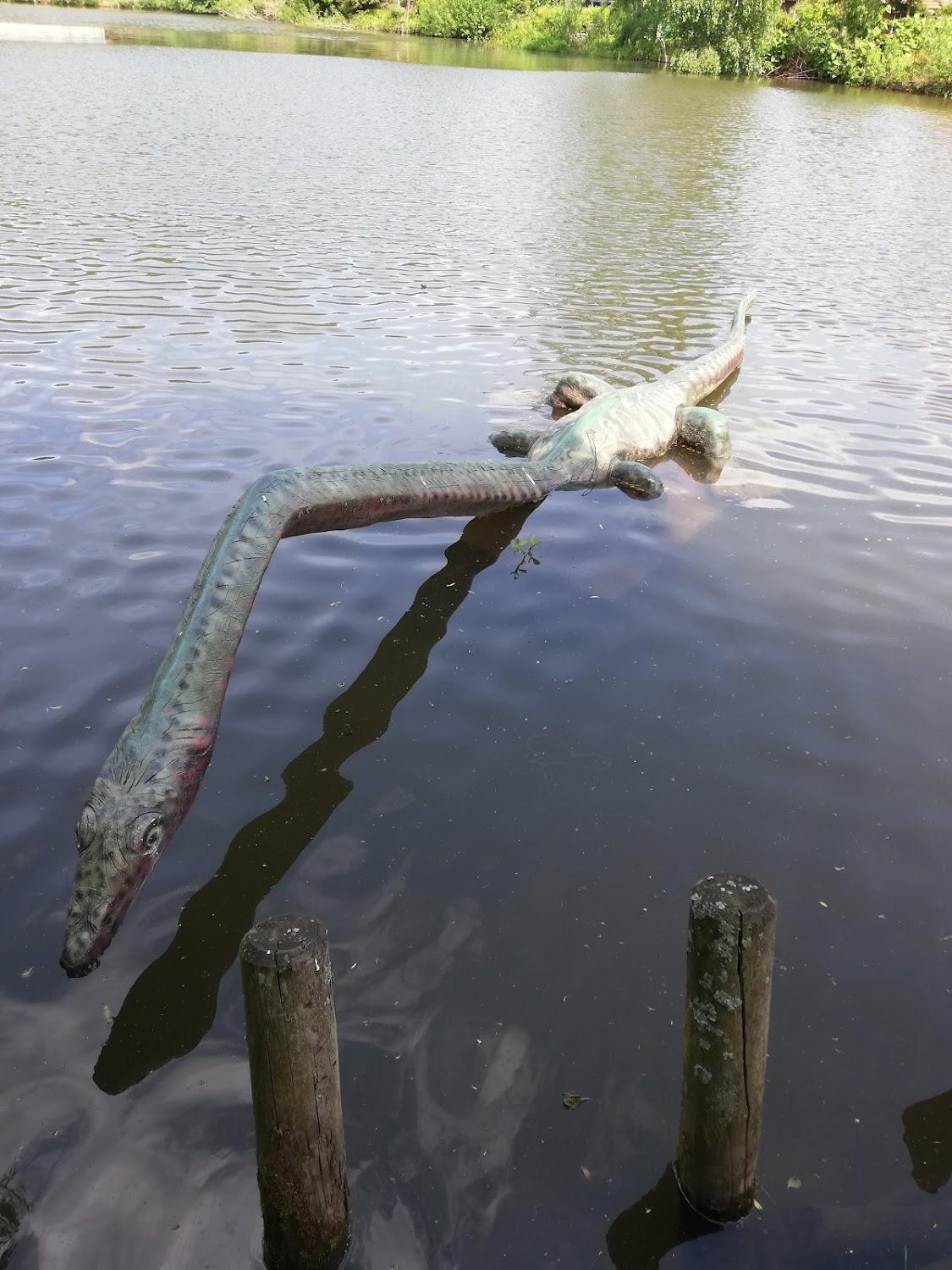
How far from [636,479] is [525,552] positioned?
4.93 ft

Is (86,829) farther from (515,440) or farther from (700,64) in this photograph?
(700,64)

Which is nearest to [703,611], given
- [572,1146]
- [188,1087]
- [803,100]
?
[572,1146]

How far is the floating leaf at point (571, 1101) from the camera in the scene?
131 inches

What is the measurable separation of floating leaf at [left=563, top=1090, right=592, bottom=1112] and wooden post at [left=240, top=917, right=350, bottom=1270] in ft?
2.89

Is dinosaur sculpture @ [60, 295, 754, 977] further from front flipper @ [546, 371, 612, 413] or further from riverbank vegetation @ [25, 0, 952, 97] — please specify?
riverbank vegetation @ [25, 0, 952, 97]

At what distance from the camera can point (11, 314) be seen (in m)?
11.2

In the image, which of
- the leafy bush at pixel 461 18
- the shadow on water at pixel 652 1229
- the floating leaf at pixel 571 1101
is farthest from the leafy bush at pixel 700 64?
Result: the shadow on water at pixel 652 1229

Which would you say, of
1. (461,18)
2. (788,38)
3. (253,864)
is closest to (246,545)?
(253,864)

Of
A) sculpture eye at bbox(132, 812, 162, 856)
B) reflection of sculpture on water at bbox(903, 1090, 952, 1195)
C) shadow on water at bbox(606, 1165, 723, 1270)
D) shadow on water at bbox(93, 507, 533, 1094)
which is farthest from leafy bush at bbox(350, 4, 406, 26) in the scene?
shadow on water at bbox(606, 1165, 723, 1270)

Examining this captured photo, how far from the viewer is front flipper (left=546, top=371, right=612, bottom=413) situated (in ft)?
31.8

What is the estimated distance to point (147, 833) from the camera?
361 centimetres

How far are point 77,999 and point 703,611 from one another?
14.0ft

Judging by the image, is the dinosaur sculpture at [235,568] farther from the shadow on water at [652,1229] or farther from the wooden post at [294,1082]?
the shadow on water at [652,1229]

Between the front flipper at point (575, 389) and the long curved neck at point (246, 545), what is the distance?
3103mm
